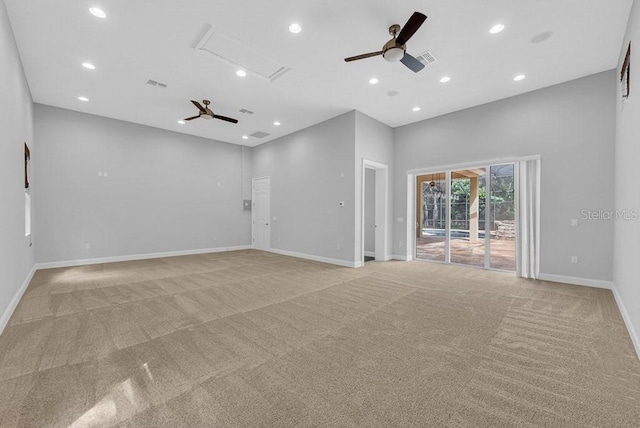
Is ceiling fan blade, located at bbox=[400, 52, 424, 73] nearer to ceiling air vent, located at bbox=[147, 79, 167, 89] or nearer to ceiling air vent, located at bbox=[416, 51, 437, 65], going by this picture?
ceiling air vent, located at bbox=[416, 51, 437, 65]

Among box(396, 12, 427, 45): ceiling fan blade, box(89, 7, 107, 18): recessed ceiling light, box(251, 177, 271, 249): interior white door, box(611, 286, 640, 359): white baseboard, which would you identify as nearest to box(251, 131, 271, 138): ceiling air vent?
box(251, 177, 271, 249): interior white door

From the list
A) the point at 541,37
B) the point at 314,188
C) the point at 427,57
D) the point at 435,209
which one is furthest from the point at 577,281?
the point at 314,188

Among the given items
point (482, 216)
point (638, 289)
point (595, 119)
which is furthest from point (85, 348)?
point (595, 119)

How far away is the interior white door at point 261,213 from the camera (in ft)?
29.3

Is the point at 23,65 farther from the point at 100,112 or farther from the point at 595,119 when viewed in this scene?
the point at 595,119

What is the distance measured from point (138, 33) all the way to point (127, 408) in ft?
14.4

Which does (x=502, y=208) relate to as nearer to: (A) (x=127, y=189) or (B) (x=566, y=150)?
(B) (x=566, y=150)

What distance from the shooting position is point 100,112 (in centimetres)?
651

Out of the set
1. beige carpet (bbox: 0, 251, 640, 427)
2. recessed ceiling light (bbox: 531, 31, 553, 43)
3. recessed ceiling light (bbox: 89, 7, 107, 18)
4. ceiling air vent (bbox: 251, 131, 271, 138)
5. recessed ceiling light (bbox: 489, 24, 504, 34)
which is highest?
recessed ceiling light (bbox: 531, 31, 553, 43)

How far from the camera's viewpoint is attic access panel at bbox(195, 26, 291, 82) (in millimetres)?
3715

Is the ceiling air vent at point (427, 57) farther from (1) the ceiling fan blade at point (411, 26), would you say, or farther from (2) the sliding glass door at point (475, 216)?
(2) the sliding glass door at point (475, 216)

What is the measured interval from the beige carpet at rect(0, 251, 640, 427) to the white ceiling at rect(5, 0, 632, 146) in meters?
3.74

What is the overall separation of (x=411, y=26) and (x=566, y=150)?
13.6 feet

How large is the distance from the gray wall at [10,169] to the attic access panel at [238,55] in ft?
7.14
